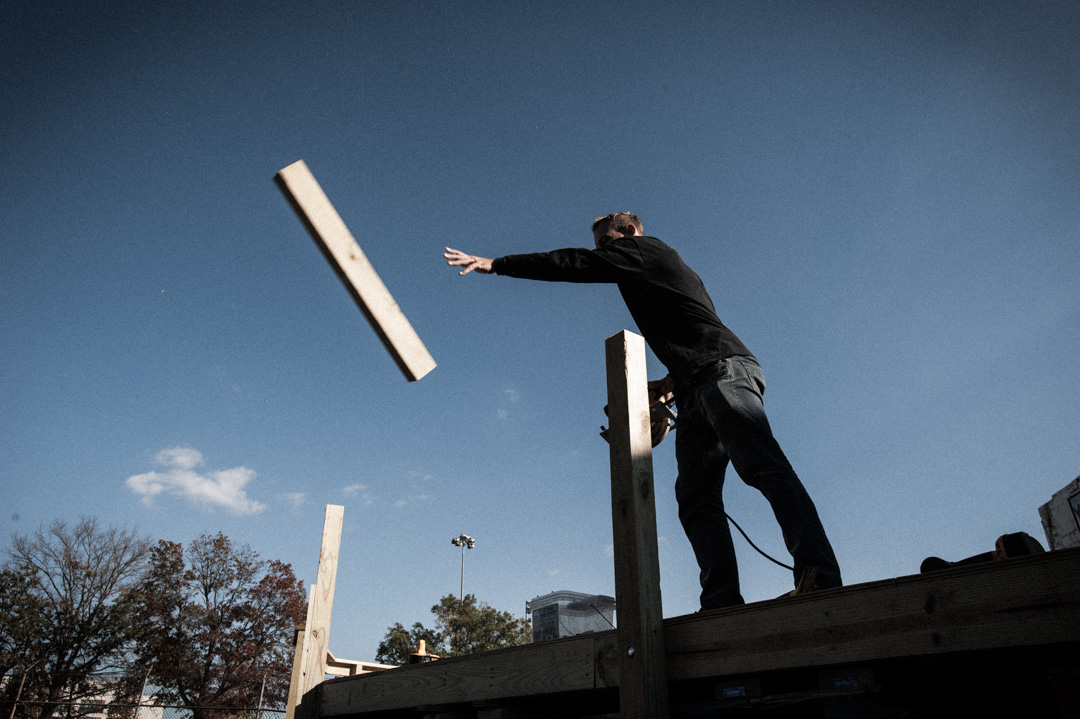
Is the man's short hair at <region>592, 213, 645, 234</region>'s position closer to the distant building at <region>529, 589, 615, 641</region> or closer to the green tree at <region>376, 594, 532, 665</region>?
the distant building at <region>529, 589, 615, 641</region>

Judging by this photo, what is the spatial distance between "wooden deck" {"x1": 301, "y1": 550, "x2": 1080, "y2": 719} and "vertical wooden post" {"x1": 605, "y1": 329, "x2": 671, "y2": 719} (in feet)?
0.33

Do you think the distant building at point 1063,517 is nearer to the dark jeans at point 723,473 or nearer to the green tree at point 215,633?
the dark jeans at point 723,473

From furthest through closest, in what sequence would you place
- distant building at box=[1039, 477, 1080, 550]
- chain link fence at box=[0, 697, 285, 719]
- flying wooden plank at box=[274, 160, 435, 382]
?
chain link fence at box=[0, 697, 285, 719], distant building at box=[1039, 477, 1080, 550], flying wooden plank at box=[274, 160, 435, 382]

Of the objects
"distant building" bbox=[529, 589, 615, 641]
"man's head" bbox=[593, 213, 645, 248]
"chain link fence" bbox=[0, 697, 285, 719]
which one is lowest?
"chain link fence" bbox=[0, 697, 285, 719]

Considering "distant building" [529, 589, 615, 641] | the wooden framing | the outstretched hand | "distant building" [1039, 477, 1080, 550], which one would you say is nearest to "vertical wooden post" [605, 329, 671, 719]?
the outstretched hand

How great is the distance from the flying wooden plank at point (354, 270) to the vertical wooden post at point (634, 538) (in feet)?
2.58

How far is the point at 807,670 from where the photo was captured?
166 centimetres

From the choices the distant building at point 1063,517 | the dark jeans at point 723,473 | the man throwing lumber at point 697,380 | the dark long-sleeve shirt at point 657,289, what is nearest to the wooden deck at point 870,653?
the dark jeans at point 723,473

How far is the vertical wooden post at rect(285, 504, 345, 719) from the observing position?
11.3ft

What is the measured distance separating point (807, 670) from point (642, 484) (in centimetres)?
65

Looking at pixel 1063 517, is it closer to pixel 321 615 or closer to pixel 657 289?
pixel 657 289

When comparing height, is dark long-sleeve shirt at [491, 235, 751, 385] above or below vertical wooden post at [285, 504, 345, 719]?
above

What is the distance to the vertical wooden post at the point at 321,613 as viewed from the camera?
11.3ft

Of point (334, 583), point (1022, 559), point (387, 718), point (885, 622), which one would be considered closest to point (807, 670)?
point (885, 622)
